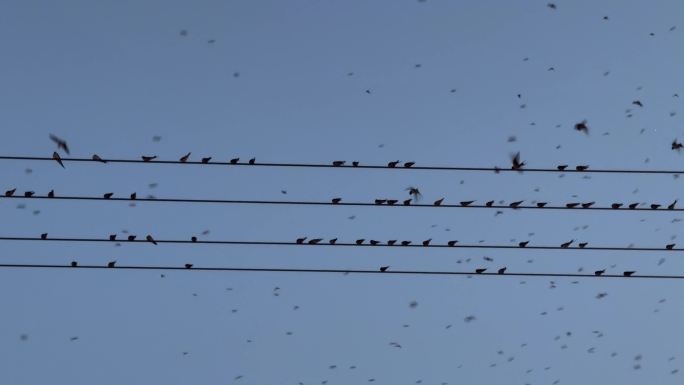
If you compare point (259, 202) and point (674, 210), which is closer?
point (259, 202)

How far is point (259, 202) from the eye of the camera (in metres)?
18.8

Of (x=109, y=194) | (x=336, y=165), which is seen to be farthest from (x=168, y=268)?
(x=336, y=165)

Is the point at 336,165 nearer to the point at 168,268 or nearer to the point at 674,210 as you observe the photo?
the point at 168,268

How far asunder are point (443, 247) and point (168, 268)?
3602 mm

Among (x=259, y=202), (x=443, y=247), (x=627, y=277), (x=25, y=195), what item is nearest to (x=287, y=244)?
(x=259, y=202)

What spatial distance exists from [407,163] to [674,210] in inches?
144

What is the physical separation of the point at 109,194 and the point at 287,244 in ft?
7.83

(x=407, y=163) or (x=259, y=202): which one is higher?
(x=407, y=163)

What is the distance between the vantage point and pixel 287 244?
1931 cm

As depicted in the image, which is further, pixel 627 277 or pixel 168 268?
pixel 627 277

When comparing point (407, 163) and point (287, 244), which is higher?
point (407, 163)

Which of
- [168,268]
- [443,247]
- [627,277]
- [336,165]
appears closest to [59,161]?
[168,268]

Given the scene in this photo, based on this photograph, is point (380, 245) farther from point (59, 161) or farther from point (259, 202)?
point (59, 161)

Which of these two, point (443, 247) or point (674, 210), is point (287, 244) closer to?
point (443, 247)
